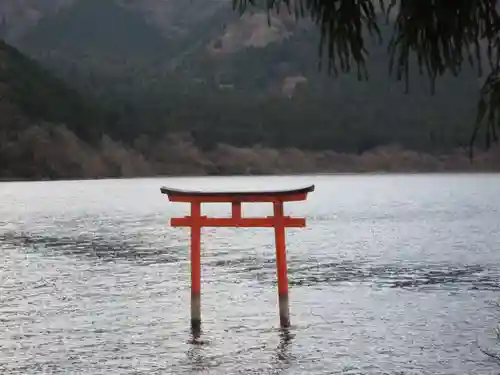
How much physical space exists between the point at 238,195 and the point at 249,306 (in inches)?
213

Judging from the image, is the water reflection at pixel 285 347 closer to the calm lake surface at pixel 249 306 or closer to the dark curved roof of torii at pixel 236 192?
the calm lake surface at pixel 249 306

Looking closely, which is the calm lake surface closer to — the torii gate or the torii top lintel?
the torii gate

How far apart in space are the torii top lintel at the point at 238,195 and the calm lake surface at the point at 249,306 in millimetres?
2386

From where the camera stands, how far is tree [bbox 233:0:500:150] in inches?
210

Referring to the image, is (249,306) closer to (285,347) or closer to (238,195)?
(285,347)

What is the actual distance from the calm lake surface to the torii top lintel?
7.83 feet

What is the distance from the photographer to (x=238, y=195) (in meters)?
15.4

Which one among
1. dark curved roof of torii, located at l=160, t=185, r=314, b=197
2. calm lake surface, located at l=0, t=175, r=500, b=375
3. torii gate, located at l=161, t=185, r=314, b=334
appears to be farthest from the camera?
torii gate, located at l=161, t=185, r=314, b=334

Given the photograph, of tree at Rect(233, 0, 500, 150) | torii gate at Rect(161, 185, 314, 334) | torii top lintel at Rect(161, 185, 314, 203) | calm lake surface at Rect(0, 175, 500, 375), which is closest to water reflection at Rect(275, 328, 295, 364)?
calm lake surface at Rect(0, 175, 500, 375)

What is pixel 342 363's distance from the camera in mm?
13836

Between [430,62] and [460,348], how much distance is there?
1029cm

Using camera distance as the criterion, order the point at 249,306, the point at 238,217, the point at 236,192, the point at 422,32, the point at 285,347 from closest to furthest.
A: the point at 422,32 < the point at 285,347 < the point at 236,192 < the point at 238,217 < the point at 249,306

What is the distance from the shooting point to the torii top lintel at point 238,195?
15.2 m

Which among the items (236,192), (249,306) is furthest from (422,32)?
(249,306)
